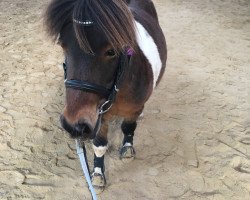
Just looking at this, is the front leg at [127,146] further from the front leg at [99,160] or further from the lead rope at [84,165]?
the lead rope at [84,165]

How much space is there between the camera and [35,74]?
13.9ft

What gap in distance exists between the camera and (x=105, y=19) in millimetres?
1683

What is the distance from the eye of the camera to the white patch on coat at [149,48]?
2445mm

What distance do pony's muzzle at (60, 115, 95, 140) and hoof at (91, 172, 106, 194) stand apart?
3.09ft

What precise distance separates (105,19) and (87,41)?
6.0 inches

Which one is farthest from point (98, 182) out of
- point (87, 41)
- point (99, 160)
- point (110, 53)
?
point (87, 41)

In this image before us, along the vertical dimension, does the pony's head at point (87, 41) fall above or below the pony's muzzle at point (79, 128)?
above

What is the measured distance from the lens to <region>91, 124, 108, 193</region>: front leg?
104 inches

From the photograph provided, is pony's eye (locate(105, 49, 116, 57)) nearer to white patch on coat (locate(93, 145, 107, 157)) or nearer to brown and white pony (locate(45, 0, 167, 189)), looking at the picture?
brown and white pony (locate(45, 0, 167, 189))

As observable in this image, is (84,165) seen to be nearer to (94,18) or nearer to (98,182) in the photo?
(98,182)

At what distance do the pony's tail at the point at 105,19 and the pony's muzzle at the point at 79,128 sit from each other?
411 mm

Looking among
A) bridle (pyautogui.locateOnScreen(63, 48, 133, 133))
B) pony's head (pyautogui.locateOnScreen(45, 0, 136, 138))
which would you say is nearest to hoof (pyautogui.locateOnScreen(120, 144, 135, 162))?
bridle (pyautogui.locateOnScreen(63, 48, 133, 133))

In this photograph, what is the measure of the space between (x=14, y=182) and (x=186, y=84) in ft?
7.99

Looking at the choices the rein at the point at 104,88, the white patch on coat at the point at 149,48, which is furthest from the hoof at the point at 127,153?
the rein at the point at 104,88
